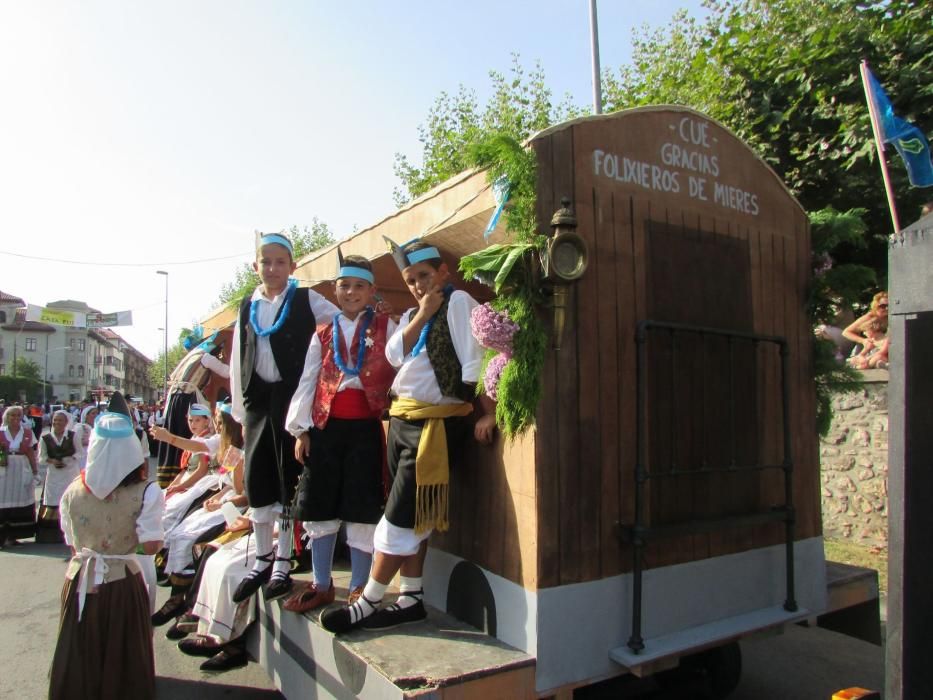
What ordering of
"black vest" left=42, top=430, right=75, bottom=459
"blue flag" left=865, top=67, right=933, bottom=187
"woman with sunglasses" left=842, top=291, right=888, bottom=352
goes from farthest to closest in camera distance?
"black vest" left=42, top=430, right=75, bottom=459
"woman with sunglasses" left=842, top=291, right=888, bottom=352
"blue flag" left=865, top=67, right=933, bottom=187

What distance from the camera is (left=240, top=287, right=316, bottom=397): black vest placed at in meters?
3.47

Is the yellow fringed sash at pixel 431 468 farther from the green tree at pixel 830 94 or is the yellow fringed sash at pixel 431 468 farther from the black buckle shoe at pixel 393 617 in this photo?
the green tree at pixel 830 94

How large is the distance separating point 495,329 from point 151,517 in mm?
2225

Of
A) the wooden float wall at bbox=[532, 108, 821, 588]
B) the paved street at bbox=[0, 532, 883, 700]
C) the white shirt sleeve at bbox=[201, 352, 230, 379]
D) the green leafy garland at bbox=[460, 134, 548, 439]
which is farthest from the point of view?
the white shirt sleeve at bbox=[201, 352, 230, 379]

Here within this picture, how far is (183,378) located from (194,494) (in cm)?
130

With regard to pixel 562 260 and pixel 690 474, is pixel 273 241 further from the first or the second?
pixel 690 474

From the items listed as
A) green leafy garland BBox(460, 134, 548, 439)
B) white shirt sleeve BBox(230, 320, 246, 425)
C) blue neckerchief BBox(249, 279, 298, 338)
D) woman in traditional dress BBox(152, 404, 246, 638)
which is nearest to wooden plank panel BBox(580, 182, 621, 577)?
green leafy garland BBox(460, 134, 548, 439)

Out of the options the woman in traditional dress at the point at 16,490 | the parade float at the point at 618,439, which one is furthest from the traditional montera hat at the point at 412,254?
the woman in traditional dress at the point at 16,490

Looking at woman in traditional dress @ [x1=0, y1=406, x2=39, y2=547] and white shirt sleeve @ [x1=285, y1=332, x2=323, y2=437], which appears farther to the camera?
woman in traditional dress @ [x1=0, y1=406, x2=39, y2=547]

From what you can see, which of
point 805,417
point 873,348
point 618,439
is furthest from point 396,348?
point 873,348

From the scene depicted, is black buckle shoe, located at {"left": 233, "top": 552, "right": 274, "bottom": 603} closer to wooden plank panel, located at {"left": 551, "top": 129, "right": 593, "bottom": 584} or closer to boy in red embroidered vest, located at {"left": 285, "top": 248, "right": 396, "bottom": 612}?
boy in red embroidered vest, located at {"left": 285, "top": 248, "right": 396, "bottom": 612}

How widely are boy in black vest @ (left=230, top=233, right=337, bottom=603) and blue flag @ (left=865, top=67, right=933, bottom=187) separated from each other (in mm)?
5096

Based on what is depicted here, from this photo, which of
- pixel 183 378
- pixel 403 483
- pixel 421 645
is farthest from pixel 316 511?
pixel 183 378

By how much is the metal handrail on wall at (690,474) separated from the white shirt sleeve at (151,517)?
2400 mm
